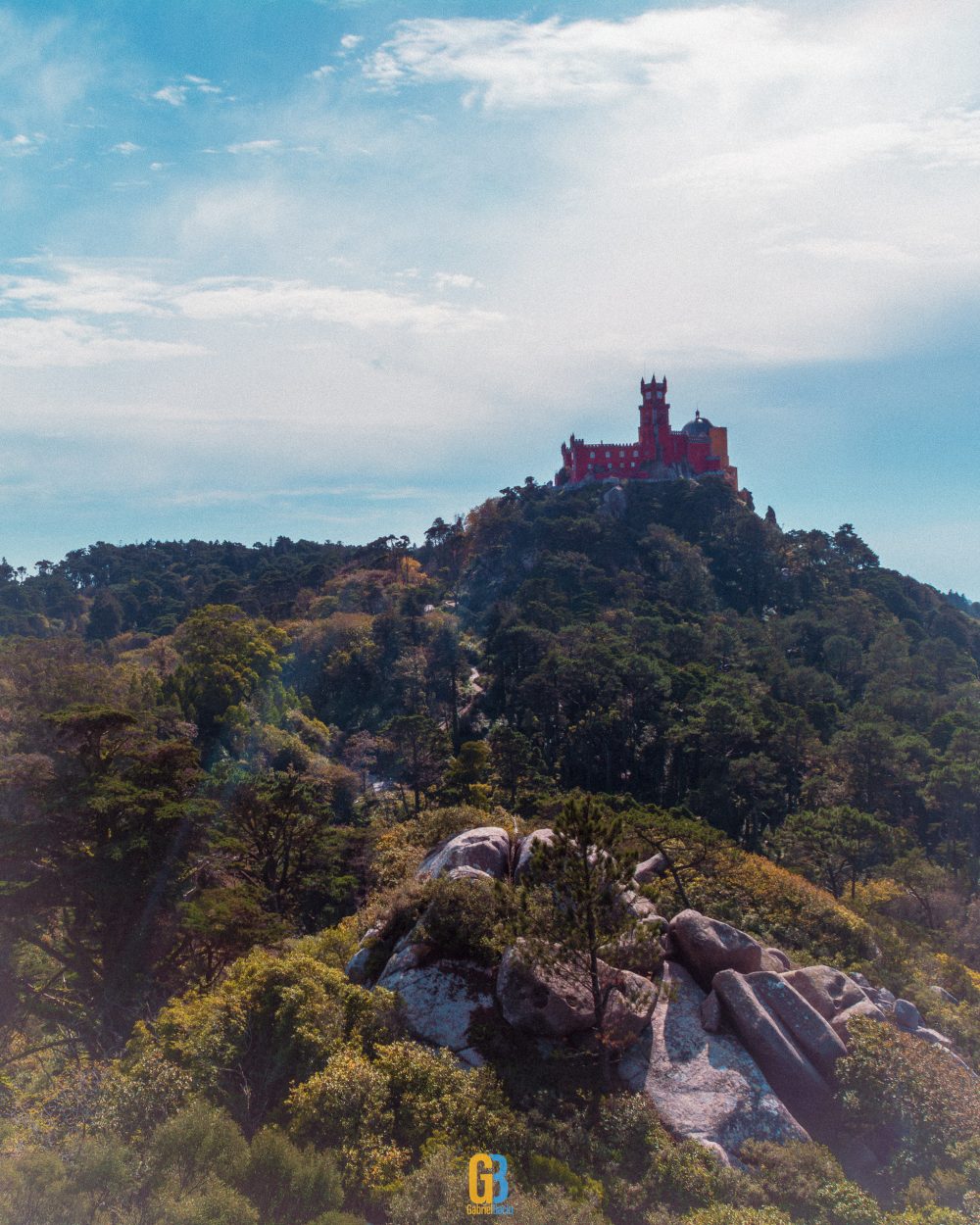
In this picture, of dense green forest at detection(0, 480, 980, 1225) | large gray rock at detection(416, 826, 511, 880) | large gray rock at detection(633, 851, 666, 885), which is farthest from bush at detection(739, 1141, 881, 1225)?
large gray rock at detection(633, 851, 666, 885)

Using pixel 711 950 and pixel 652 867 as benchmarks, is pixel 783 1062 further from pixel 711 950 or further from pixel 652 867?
pixel 652 867

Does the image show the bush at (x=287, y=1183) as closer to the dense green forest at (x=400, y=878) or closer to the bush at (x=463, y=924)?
the dense green forest at (x=400, y=878)

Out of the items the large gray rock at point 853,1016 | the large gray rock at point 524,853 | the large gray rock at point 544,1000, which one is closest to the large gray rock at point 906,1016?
the large gray rock at point 853,1016

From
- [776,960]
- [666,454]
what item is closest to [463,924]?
[776,960]

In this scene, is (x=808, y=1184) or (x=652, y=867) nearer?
(x=808, y=1184)

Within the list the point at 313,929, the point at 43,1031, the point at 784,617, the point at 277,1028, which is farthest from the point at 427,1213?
the point at 784,617

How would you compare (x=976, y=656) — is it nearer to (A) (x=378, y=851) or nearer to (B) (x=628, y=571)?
(B) (x=628, y=571)

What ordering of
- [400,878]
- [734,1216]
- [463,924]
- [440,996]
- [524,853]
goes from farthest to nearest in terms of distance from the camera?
1. [400,878]
2. [524,853]
3. [463,924]
4. [440,996]
5. [734,1216]
